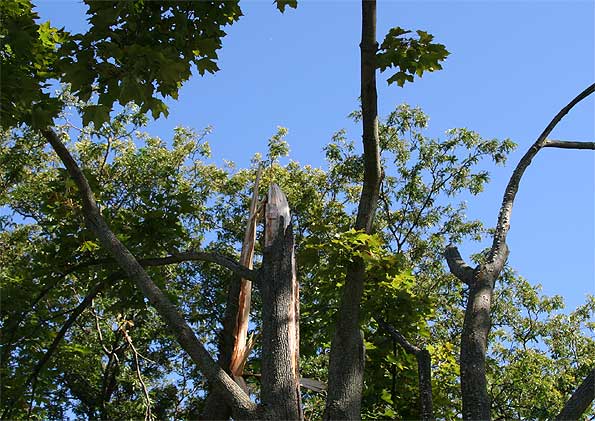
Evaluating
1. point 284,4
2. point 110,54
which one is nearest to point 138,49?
point 110,54

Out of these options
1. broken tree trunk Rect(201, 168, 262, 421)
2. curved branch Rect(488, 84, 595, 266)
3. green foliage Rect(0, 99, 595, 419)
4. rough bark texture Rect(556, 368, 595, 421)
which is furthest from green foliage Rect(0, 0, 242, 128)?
green foliage Rect(0, 99, 595, 419)

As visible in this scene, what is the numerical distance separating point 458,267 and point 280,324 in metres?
1.41

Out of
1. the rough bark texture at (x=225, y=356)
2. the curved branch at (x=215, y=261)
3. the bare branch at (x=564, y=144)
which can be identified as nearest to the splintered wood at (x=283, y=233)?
the curved branch at (x=215, y=261)

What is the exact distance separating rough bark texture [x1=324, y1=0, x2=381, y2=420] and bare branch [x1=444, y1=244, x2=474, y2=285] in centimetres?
72

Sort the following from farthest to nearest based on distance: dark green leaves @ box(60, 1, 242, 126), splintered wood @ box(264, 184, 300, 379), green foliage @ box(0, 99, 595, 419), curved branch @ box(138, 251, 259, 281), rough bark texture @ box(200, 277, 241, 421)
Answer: green foliage @ box(0, 99, 595, 419), rough bark texture @ box(200, 277, 241, 421), curved branch @ box(138, 251, 259, 281), splintered wood @ box(264, 184, 300, 379), dark green leaves @ box(60, 1, 242, 126)

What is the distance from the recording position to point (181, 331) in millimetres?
4055

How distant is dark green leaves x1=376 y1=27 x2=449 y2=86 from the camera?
170 inches

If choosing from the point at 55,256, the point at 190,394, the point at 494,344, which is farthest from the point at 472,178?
the point at 55,256

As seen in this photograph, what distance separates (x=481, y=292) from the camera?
447 centimetres

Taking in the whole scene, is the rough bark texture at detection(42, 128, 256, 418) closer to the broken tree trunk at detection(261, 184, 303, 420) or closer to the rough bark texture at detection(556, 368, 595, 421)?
the broken tree trunk at detection(261, 184, 303, 420)

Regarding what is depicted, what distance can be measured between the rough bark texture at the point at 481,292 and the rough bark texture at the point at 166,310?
49.9 inches

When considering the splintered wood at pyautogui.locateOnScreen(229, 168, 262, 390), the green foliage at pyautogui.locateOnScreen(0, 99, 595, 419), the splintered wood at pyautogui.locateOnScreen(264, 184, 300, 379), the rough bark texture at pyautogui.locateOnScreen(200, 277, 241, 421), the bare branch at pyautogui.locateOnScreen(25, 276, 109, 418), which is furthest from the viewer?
the green foliage at pyautogui.locateOnScreen(0, 99, 595, 419)

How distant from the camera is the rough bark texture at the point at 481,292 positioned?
407cm

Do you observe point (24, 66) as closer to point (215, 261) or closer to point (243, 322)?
point (215, 261)
